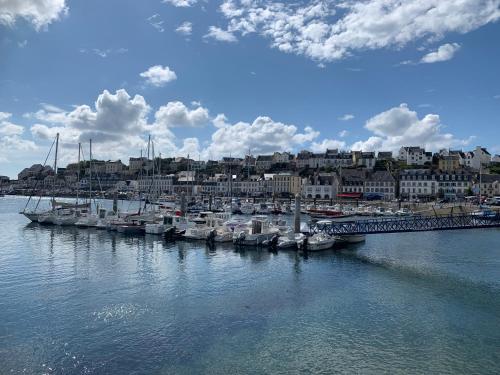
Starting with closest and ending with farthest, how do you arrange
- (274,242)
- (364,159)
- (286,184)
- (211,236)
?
(274,242) < (211,236) < (286,184) < (364,159)

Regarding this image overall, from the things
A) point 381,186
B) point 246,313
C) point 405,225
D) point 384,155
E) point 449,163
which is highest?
point 384,155

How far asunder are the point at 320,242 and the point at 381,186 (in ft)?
270

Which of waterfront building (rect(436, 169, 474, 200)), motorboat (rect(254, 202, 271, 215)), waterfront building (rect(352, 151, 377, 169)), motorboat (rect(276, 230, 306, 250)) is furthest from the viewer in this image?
waterfront building (rect(352, 151, 377, 169))

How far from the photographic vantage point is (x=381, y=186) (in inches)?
4692

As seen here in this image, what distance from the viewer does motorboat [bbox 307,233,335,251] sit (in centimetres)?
4269

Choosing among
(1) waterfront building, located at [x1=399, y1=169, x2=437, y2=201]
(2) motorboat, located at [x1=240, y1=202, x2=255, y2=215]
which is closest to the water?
(2) motorboat, located at [x1=240, y1=202, x2=255, y2=215]

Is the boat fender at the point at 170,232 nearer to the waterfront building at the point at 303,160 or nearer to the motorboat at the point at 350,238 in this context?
the motorboat at the point at 350,238

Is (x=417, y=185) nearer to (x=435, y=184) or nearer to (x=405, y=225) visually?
(x=435, y=184)

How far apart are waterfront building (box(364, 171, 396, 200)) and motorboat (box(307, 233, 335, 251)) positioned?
248ft

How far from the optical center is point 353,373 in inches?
641

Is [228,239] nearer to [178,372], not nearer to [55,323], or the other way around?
[55,323]

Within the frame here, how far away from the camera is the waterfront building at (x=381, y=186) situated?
385ft

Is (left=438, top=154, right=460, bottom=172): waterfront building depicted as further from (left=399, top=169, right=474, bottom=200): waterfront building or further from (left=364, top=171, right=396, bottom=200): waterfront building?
(left=364, top=171, right=396, bottom=200): waterfront building

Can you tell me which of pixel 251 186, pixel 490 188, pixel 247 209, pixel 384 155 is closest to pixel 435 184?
pixel 490 188
